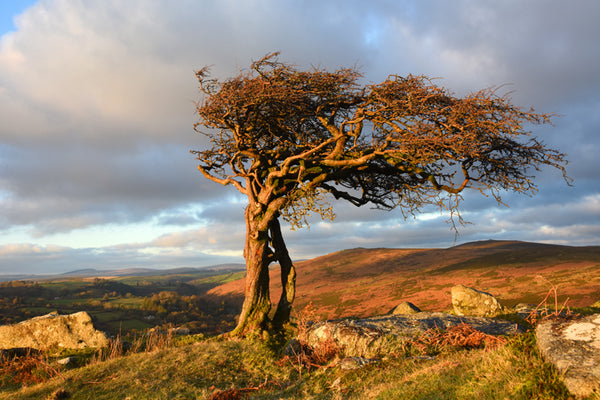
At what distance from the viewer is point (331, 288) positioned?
5597 cm

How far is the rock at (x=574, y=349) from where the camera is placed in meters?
4.21

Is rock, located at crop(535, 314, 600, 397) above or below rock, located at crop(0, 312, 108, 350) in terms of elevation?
above

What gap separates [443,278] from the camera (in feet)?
148

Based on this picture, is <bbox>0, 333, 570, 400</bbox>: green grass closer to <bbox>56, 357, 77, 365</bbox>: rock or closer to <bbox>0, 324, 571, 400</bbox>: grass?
<bbox>0, 324, 571, 400</bbox>: grass

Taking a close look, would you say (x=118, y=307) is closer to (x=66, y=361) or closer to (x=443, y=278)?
(x=443, y=278)

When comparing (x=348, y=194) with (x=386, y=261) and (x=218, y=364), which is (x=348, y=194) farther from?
(x=386, y=261)

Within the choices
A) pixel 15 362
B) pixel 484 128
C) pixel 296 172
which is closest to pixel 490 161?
pixel 484 128

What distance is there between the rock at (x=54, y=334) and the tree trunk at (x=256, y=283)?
6222 millimetres

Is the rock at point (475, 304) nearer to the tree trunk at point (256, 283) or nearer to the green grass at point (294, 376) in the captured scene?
the green grass at point (294, 376)

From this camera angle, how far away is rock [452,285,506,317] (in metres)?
14.6

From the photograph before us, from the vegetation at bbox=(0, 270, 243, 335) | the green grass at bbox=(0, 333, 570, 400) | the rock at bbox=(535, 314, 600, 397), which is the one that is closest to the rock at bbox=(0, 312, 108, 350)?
the green grass at bbox=(0, 333, 570, 400)

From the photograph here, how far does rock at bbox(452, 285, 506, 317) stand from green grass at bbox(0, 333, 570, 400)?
757cm

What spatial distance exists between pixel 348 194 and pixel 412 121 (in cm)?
556

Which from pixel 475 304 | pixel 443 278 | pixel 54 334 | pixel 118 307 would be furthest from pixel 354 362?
pixel 118 307
